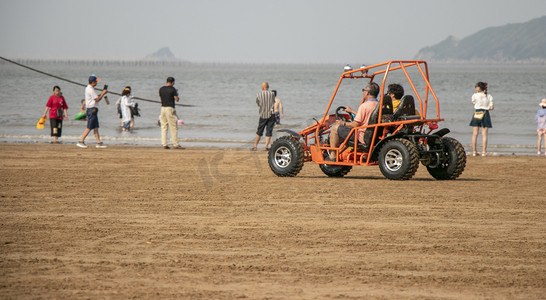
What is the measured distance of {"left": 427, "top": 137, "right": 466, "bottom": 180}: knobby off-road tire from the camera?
460 inches

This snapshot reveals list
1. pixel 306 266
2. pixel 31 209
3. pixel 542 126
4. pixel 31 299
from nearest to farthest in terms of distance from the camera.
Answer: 1. pixel 31 299
2. pixel 306 266
3. pixel 31 209
4. pixel 542 126

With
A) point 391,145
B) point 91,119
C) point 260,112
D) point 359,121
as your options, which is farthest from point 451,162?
point 91,119

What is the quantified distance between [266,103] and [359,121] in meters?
6.76

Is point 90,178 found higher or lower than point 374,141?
lower

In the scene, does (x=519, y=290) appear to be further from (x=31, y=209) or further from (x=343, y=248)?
(x=31, y=209)

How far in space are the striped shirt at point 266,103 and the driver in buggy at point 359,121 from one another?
6289mm

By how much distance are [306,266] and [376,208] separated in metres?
3.13

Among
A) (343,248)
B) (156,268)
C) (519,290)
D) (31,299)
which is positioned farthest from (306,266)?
(31,299)

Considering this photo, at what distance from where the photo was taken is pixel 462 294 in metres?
5.44

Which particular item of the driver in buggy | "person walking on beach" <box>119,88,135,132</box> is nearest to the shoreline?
"person walking on beach" <box>119,88,135,132</box>

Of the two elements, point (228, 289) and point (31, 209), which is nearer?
point (228, 289)

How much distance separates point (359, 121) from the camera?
462 inches

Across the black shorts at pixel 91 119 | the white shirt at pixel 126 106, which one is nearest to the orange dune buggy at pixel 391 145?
the black shorts at pixel 91 119

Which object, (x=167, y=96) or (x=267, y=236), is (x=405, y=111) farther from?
(x=167, y=96)
